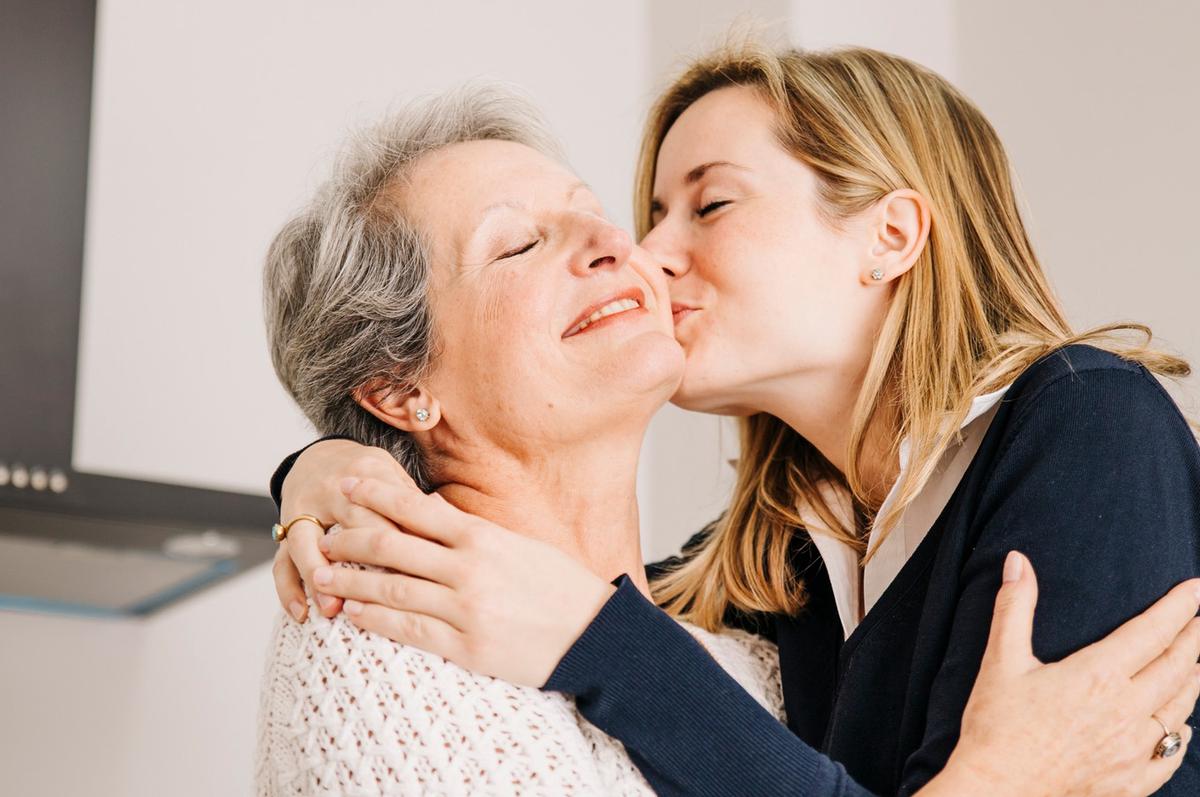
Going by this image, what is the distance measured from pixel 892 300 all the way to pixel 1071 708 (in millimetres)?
706

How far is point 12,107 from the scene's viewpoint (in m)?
1.80

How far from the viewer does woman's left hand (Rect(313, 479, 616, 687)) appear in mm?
1246

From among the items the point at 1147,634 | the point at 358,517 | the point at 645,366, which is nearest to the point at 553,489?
the point at 645,366

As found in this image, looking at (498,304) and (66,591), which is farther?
(66,591)

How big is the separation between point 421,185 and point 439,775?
0.73 metres

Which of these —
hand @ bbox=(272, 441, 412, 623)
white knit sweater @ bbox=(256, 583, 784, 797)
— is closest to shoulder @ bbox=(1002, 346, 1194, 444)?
white knit sweater @ bbox=(256, 583, 784, 797)

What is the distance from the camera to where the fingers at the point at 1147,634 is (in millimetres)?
1300

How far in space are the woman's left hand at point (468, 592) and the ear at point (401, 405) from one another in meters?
0.27

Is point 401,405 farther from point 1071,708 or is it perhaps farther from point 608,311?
point 1071,708

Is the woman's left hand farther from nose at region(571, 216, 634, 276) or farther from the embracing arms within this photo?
nose at region(571, 216, 634, 276)

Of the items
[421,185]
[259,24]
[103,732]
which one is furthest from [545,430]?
[259,24]

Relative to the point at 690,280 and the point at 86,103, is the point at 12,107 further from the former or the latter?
the point at 690,280

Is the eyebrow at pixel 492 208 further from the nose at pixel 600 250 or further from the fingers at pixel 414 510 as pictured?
the fingers at pixel 414 510

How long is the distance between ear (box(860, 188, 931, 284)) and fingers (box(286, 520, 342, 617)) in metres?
0.84
